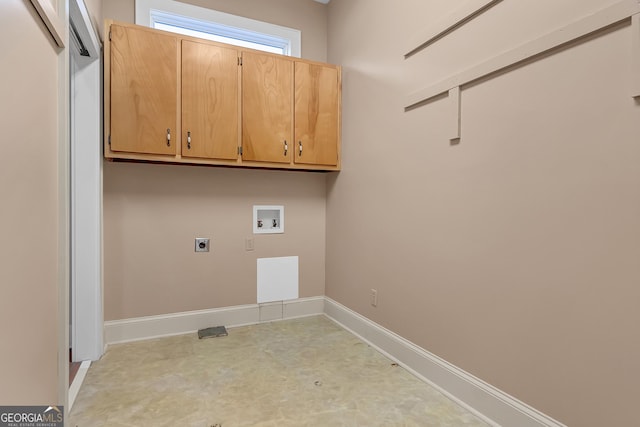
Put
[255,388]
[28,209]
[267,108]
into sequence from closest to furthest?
[28,209], [255,388], [267,108]

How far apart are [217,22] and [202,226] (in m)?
1.84

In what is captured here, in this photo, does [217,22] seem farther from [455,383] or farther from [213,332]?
[455,383]

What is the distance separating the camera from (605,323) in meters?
1.24

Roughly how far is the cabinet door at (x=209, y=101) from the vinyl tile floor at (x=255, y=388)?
61.6 inches

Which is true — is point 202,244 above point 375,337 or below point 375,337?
above

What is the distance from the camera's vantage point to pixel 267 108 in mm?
2775

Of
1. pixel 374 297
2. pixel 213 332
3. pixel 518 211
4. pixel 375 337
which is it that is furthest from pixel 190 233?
pixel 518 211

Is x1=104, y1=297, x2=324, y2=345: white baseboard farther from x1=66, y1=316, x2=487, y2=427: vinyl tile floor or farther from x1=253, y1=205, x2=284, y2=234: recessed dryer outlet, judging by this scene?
x1=253, y1=205, x2=284, y2=234: recessed dryer outlet

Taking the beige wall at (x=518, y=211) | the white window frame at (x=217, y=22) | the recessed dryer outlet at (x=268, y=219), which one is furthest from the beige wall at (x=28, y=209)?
the beige wall at (x=518, y=211)

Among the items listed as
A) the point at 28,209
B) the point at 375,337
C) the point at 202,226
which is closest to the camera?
the point at 28,209

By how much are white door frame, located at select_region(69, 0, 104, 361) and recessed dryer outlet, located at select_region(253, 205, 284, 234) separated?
4.11 feet

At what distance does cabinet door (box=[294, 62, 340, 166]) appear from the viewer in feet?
9.52

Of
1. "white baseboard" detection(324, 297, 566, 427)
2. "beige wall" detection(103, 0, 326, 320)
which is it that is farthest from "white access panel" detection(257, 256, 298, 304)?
"white baseboard" detection(324, 297, 566, 427)

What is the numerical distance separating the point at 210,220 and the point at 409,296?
184 cm
